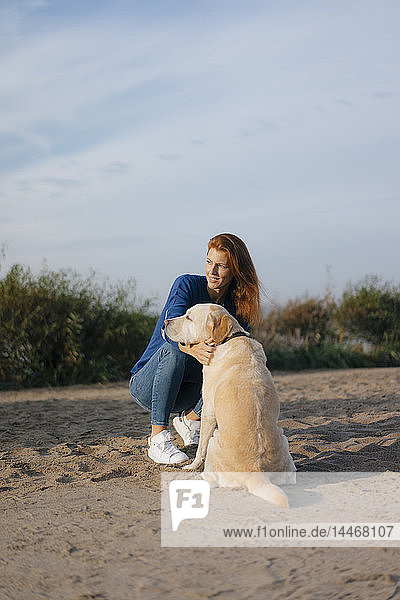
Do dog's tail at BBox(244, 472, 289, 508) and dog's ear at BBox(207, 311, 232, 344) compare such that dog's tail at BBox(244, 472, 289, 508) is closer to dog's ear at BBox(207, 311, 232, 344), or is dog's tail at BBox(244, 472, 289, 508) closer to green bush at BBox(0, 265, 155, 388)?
dog's ear at BBox(207, 311, 232, 344)

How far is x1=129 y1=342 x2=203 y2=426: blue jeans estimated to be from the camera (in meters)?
4.68

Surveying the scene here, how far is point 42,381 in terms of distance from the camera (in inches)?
412

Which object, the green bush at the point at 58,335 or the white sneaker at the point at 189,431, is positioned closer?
the white sneaker at the point at 189,431

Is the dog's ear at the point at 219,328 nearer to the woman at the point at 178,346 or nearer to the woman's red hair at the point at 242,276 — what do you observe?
the woman at the point at 178,346

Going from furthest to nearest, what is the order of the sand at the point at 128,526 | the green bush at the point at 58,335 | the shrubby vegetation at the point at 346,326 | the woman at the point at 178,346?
1. the shrubby vegetation at the point at 346,326
2. the green bush at the point at 58,335
3. the woman at the point at 178,346
4. the sand at the point at 128,526

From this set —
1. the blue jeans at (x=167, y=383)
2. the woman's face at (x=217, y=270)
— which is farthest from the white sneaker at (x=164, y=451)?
the woman's face at (x=217, y=270)

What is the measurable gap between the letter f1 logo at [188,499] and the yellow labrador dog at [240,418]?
0.37ft

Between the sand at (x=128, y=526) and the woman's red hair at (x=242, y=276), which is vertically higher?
the woman's red hair at (x=242, y=276)

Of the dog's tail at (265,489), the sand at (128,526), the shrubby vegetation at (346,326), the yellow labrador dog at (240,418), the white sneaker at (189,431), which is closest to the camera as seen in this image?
the sand at (128,526)

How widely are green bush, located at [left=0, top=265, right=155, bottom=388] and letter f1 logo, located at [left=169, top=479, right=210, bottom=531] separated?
709cm

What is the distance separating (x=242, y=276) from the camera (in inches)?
189

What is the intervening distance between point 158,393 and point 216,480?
1.13 meters

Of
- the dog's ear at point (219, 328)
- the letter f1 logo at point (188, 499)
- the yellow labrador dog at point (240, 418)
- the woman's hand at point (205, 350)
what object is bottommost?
the letter f1 logo at point (188, 499)

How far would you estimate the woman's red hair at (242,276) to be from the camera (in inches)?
A: 187
